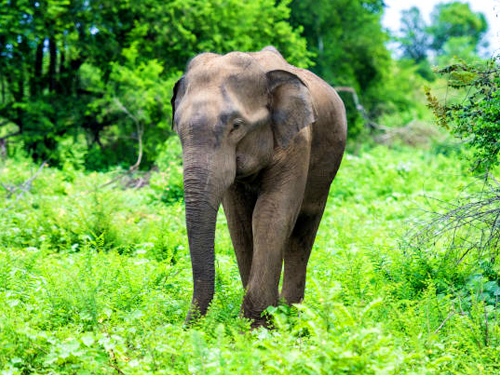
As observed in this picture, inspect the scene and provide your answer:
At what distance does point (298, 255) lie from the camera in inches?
238

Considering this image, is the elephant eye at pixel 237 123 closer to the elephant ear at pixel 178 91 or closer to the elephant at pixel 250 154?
the elephant at pixel 250 154

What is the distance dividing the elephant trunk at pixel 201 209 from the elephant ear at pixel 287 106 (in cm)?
74

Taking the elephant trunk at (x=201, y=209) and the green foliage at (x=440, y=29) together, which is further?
the green foliage at (x=440, y=29)

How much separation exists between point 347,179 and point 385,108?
19090 mm

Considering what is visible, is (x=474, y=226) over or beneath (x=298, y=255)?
over

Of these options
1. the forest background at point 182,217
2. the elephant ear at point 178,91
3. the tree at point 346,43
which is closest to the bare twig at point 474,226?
the forest background at point 182,217

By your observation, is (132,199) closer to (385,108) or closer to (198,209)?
(198,209)

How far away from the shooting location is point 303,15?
1141 inches

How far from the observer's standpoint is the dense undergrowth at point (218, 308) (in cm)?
371

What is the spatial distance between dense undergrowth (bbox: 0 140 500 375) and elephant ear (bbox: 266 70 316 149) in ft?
4.07

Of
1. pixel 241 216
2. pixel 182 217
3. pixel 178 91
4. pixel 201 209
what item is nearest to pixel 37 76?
pixel 182 217

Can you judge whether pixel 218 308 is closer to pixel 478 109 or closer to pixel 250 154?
pixel 250 154

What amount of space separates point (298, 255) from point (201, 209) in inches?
71.3

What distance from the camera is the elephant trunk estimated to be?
177 inches
